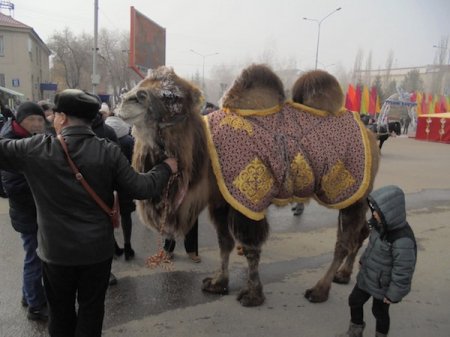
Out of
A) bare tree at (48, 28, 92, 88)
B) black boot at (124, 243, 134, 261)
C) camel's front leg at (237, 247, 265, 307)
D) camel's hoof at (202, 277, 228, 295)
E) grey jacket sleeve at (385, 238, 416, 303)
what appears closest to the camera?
grey jacket sleeve at (385, 238, 416, 303)

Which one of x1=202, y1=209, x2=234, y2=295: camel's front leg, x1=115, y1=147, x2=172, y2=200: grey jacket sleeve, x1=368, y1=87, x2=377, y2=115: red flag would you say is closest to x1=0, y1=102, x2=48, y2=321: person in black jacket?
x1=115, y1=147, x2=172, y2=200: grey jacket sleeve

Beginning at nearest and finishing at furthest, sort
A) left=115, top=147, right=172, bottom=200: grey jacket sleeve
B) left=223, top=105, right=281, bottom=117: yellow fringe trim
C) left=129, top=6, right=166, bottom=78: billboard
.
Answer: left=115, top=147, right=172, bottom=200: grey jacket sleeve, left=223, top=105, right=281, bottom=117: yellow fringe trim, left=129, top=6, right=166, bottom=78: billboard

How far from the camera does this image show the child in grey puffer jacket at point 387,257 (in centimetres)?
260

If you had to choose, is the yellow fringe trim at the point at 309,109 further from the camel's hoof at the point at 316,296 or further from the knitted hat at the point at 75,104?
the knitted hat at the point at 75,104

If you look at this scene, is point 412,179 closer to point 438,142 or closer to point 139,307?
point 139,307

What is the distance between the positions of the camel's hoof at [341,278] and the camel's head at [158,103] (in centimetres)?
233

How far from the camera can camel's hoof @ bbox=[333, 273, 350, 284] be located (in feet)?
13.0

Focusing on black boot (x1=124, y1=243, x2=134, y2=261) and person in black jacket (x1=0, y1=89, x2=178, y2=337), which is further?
black boot (x1=124, y1=243, x2=134, y2=261)

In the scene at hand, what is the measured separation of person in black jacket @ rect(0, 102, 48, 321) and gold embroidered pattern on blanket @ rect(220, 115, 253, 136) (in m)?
1.44

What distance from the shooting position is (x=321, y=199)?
370 cm

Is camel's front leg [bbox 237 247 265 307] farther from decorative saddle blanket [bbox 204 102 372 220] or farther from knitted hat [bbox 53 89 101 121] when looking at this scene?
knitted hat [bbox 53 89 101 121]

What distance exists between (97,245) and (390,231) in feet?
6.26

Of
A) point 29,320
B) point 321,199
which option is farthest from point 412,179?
point 29,320

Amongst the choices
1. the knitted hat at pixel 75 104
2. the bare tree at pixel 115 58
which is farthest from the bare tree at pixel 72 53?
the knitted hat at pixel 75 104
